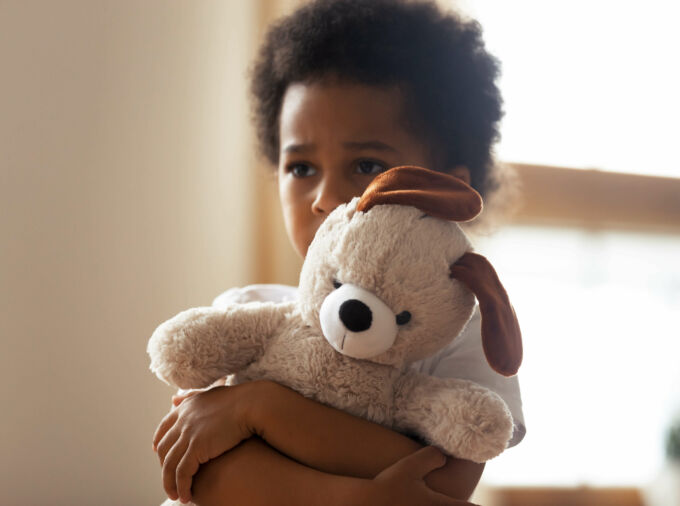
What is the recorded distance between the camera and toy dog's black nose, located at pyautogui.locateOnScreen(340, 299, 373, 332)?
1.69 feet

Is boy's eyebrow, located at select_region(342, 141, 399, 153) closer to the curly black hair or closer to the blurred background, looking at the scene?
the curly black hair

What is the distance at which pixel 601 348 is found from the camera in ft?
5.43

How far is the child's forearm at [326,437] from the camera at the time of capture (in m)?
0.59

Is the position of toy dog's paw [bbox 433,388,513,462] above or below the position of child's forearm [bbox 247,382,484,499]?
above

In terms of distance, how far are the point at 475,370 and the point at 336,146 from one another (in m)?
0.32

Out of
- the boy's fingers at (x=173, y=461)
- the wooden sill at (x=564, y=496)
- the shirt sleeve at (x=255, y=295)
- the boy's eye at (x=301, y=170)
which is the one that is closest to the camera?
the boy's fingers at (x=173, y=461)

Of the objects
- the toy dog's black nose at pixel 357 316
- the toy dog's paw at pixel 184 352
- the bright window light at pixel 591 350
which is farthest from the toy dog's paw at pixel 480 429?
the bright window light at pixel 591 350

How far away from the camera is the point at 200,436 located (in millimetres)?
613

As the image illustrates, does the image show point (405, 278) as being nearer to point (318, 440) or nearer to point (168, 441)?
point (318, 440)

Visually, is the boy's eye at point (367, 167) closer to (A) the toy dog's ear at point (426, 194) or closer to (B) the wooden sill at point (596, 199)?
(A) the toy dog's ear at point (426, 194)

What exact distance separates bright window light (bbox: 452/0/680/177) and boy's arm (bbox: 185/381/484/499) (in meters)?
1.09

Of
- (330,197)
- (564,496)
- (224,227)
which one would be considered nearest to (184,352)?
(330,197)

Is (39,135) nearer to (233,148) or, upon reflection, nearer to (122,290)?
(122,290)

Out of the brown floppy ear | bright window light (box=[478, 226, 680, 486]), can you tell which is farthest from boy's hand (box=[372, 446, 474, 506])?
bright window light (box=[478, 226, 680, 486])
